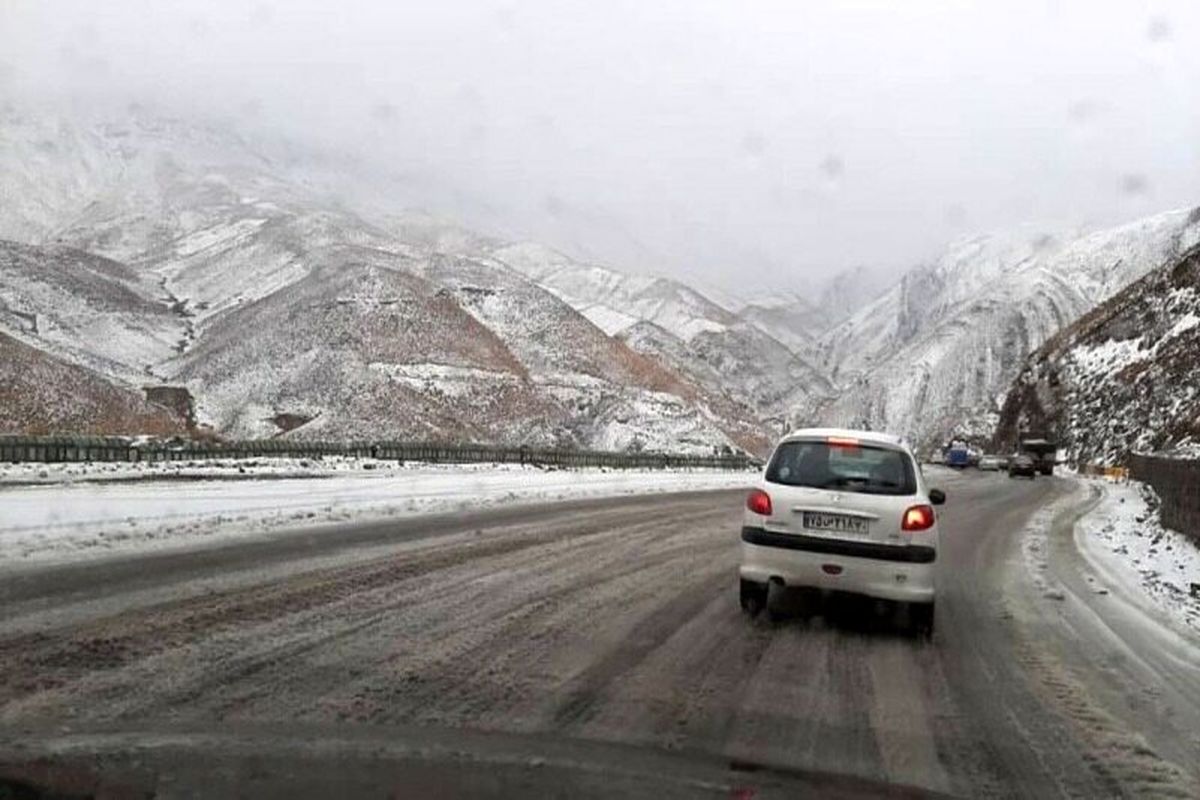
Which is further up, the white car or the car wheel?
the white car

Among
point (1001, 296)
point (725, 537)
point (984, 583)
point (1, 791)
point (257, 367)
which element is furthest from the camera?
point (1001, 296)

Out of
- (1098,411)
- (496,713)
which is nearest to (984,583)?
(496,713)

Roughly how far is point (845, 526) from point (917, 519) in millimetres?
601

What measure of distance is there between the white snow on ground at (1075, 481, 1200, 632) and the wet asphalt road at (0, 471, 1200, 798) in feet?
1.99

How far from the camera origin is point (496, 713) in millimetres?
6184

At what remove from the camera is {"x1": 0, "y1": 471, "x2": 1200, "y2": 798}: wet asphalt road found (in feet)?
19.0

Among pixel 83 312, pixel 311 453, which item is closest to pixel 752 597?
pixel 311 453

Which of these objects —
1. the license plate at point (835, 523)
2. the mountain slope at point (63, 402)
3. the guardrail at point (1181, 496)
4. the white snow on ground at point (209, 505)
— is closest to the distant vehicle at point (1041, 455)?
the guardrail at point (1181, 496)

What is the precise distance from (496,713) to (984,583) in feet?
29.0

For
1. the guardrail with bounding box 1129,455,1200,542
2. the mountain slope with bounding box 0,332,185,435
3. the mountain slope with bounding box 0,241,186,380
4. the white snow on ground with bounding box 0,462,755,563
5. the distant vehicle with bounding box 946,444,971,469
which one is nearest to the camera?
the white snow on ground with bounding box 0,462,755,563

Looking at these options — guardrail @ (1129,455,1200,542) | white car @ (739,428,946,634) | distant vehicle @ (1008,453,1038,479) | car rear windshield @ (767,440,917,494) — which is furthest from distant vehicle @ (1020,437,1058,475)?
white car @ (739,428,946,634)

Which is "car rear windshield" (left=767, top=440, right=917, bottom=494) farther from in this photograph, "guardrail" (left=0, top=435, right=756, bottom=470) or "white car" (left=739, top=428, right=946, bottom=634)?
"guardrail" (left=0, top=435, right=756, bottom=470)

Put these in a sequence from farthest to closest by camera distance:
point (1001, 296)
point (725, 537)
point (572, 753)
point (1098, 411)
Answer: point (1001, 296) → point (1098, 411) → point (725, 537) → point (572, 753)

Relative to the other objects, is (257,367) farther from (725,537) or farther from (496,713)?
(496,713)
